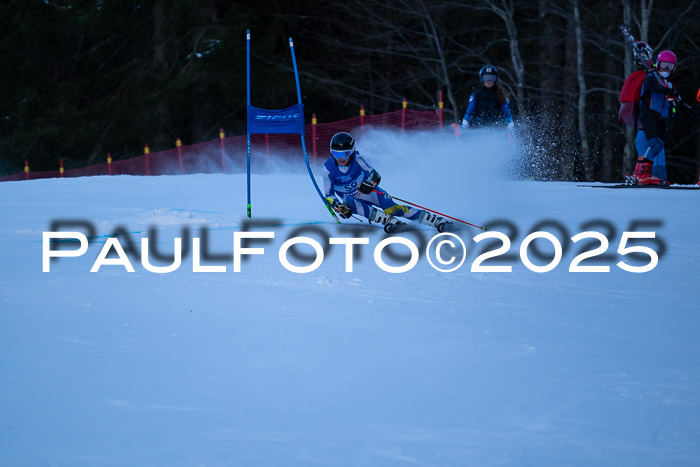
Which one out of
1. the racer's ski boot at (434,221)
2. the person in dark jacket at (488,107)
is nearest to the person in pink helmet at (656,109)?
the person in dark jacket at (488,107)

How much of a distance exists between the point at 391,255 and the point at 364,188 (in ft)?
5.46

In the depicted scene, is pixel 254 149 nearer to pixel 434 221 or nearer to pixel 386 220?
pixel 386 220

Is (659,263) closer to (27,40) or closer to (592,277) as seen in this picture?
(592,277)

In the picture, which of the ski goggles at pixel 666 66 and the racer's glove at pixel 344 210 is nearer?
the racer's glove at pixel 344 210

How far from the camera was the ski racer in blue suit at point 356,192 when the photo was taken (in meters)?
8.34

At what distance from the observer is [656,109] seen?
37.7 ft

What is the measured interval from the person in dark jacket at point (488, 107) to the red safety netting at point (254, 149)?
5426 millimetres

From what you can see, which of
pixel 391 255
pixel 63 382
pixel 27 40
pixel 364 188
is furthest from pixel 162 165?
pixel 63 382

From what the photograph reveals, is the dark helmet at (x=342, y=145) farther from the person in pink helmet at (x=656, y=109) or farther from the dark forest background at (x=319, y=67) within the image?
the dark forest background at (x=319, y=67)

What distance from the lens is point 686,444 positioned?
324 centimetres

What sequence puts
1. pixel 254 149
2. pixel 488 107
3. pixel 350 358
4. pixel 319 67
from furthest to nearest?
pixel 319 67 → pixel 254 149 → pixel 488 107 → pixel 350 358

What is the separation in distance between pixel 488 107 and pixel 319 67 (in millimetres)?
17952

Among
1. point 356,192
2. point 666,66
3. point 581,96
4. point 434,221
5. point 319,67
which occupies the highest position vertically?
point 319,67

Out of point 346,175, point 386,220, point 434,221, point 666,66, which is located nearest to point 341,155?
point 346,175
